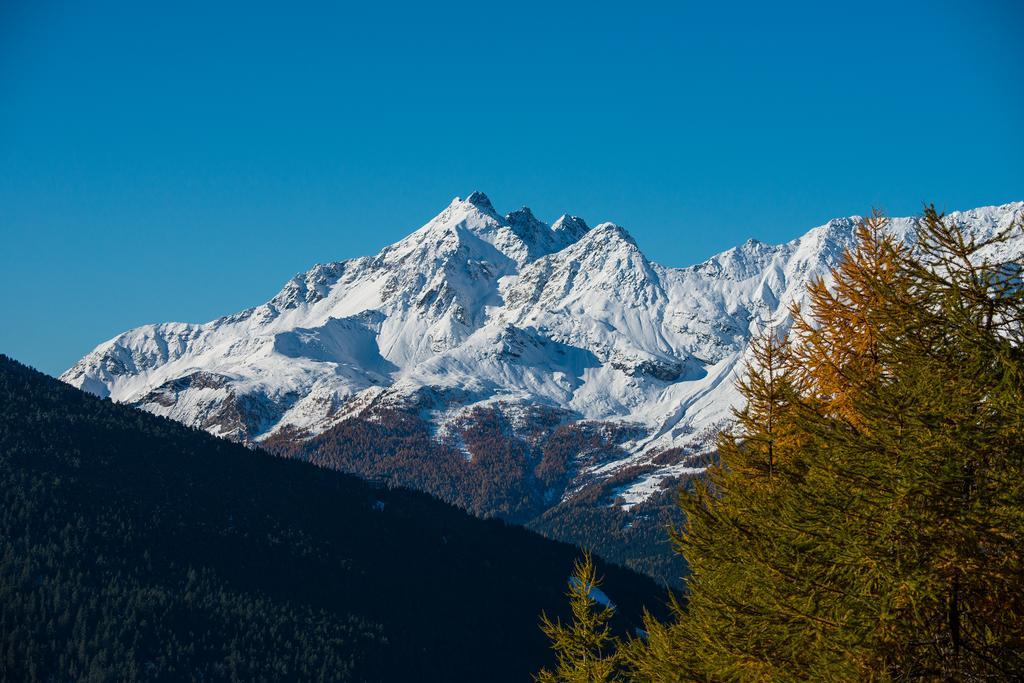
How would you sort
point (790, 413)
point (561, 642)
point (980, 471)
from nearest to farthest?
1. point (980, 471)
2. point (790, 413)
3. point (561, 642)

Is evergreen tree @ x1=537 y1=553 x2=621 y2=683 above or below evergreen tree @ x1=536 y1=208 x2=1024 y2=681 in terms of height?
below

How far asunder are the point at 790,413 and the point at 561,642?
1084cm

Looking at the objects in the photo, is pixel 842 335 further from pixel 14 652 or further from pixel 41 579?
pixel 41 579

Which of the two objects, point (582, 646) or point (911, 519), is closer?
point (911, 519)

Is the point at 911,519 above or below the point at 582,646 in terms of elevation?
above

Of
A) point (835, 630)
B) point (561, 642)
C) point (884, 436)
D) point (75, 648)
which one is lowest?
→ point (75, 648)

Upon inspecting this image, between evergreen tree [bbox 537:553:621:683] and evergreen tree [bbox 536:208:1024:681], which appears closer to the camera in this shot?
evergreen tree [bbox 536:208:1024:681]

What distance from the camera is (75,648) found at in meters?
177

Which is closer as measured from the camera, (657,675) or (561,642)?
(657,675)

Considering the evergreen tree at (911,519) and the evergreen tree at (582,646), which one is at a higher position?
the evergreen tree at (911,519)

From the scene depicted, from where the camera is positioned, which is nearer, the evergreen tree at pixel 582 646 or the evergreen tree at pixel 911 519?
the evergreen tree at pixel 911 519

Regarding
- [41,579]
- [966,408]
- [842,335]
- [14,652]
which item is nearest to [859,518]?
[966,408]

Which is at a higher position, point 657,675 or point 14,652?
point 657,675

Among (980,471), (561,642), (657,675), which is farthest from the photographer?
(561,642)
